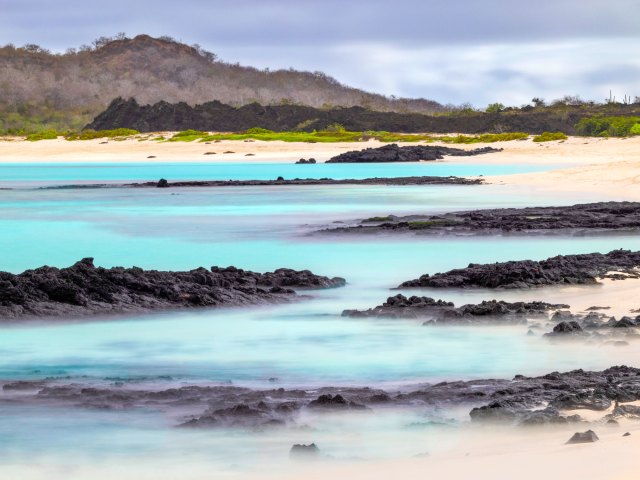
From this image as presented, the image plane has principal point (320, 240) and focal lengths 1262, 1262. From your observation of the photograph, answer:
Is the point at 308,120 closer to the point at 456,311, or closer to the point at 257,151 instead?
the point at 257,151

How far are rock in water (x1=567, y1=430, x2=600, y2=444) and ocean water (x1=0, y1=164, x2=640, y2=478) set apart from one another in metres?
0.62

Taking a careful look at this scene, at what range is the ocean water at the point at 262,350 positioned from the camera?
5.94m

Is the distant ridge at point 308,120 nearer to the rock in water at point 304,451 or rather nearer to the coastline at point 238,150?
the coastline at point 238,150

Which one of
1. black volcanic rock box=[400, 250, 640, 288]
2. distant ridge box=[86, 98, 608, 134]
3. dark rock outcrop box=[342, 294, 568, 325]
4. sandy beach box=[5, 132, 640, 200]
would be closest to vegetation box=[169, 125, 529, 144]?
sandy beach box=[5, 132, 640, 200]

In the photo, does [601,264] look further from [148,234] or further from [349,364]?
[148,234]

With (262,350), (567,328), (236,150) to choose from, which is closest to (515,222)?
(567,328)

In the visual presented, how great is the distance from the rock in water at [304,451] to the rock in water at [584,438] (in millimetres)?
1130

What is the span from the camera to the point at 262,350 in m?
8.62

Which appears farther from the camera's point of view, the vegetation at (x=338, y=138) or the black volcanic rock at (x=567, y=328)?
the vegetation at (x=338, y=138)

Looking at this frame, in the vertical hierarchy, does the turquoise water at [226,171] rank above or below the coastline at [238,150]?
below

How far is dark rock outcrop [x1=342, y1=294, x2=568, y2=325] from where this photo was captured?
30.8ft

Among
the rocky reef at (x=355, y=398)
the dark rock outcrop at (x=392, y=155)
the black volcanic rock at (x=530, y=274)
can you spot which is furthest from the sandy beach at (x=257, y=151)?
the rocky reef at (x=355, y=398)

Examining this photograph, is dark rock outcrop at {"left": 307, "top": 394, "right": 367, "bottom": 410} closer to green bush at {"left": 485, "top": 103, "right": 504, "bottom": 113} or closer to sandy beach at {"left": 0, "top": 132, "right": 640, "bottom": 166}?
sandy beach at {"left": 0, "top": 132, "right": 640, "bottom": 166}

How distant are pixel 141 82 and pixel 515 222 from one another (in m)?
124
